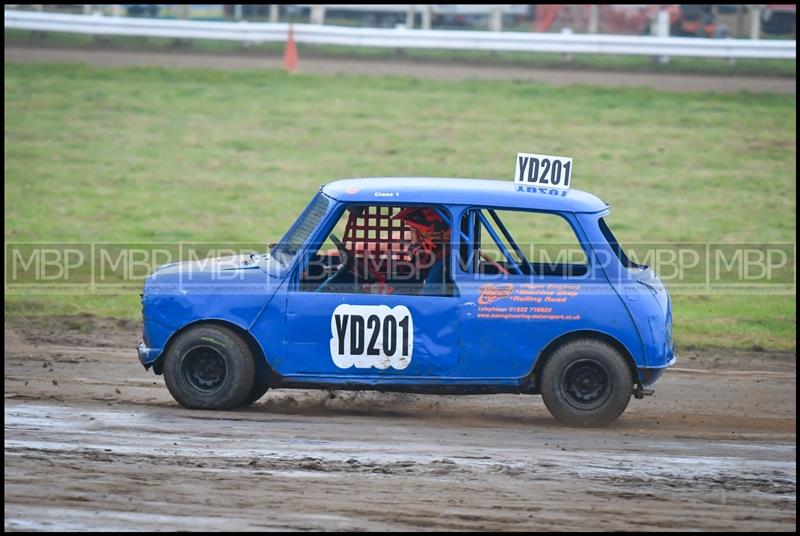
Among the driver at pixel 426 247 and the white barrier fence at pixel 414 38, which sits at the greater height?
the white barrier fence at pixel 414 38

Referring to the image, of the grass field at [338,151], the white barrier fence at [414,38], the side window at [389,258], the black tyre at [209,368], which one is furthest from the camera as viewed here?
the white barrier fence at [414,38]

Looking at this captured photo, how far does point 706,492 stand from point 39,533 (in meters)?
3.89

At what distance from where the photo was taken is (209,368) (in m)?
9.02

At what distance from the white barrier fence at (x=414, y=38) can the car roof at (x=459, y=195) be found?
1638cm

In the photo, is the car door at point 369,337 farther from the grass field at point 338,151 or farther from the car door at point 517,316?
the grass field at point 338,151

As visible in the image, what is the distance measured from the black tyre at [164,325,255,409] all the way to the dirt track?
621 inches

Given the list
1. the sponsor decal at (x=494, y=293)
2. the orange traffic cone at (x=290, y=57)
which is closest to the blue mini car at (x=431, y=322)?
the sponsor decal at (x=494, y=293)

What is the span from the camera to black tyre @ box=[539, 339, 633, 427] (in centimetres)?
882

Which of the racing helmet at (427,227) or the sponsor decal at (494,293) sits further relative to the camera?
the racing helmet at (427,227)

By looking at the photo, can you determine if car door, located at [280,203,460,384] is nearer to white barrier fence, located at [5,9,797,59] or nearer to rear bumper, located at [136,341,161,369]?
rear bumper, located at [136,341,161,369]

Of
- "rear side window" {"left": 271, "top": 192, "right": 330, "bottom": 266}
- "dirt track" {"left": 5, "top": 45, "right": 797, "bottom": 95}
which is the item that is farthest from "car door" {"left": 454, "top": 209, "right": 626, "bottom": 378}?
"dirt track" {"left": 5, "top": 45, "right": 797, "bottom": 95}

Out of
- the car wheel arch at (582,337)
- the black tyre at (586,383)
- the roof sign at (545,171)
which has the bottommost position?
the black tyre at (586,383)

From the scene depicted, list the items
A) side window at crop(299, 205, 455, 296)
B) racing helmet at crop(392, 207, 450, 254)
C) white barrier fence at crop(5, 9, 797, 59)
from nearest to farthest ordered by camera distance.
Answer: side window at crop(299, 205, 455, 296)
racing helmet at crop(392, 207, 450, 254)
white barrier fence at crop(5, 9, 797, 59)

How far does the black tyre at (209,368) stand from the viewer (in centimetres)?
886
